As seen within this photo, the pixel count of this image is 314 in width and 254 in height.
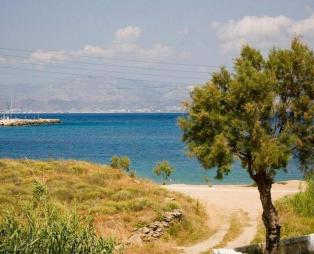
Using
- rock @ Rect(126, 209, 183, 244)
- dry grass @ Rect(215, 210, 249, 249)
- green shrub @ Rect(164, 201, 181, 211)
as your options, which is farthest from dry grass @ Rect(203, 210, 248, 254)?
green shrub @ Rect(164, 201, 181, 211)

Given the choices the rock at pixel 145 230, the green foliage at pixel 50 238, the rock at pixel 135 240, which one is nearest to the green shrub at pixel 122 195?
the rock at pixel 145 230

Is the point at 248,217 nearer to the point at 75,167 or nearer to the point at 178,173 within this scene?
the point at 75,167

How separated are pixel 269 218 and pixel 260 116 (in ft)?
13.8

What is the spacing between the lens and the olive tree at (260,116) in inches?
757

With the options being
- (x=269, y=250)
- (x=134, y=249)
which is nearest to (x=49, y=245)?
(x=269, y=250)

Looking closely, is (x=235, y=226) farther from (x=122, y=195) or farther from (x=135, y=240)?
(x=122, y=195)

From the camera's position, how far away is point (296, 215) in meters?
31.0

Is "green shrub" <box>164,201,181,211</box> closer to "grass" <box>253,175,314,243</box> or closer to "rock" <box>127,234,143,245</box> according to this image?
"rock" <box>127,234,143,245</box>

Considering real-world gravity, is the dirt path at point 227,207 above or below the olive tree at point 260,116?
below

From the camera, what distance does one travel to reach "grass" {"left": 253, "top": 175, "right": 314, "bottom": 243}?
2760 cm

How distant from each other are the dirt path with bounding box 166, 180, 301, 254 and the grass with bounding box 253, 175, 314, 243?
0.93 m

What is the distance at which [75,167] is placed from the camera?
136ft

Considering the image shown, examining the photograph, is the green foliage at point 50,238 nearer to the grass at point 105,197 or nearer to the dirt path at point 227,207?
the grass at point 105,197

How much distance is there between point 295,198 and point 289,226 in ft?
16.5
